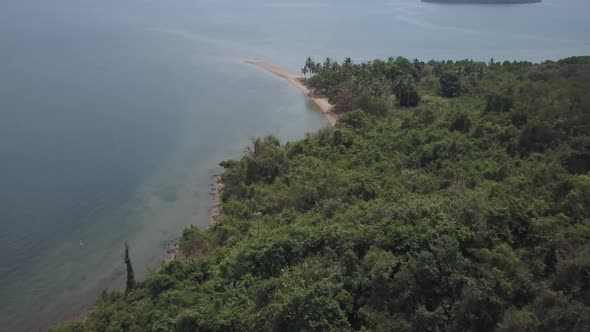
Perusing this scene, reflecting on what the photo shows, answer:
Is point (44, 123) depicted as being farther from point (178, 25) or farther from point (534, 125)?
point (178, 25)

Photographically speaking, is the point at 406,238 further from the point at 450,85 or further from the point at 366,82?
the point at 450,85

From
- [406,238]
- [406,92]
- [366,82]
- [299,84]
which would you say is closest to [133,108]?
[299,84]

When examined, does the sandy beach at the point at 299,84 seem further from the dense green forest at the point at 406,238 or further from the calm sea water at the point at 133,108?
the dense green forest at the point at 406,238

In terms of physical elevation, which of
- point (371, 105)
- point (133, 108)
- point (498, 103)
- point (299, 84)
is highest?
point (498, 103)

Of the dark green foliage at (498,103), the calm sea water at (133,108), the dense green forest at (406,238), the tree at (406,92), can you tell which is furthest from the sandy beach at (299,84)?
the dense green forest at (406,238)

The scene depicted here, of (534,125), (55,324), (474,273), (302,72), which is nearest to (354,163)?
(534,125)

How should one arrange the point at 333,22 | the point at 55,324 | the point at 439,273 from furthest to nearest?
the point at 333,22
the point at 55,324
the point at 439,273

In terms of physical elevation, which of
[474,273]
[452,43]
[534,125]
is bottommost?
[474,273]
